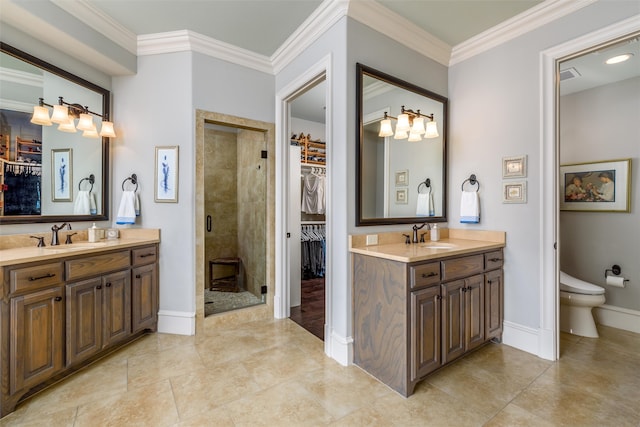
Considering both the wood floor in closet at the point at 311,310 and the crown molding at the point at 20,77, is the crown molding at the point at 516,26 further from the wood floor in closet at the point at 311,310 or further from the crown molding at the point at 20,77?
the crown molding at the point at 20,77

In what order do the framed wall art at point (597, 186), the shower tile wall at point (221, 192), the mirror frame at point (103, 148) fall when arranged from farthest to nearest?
the shower tile wall at point (221, 192), the framed wall art at point (597, 186), the mirror frame at point (103, 148)

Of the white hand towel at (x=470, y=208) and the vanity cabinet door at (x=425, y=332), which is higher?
the white hand towel at (x=470, y=208)

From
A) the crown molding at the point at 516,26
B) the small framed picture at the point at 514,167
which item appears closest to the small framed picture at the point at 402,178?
the small framed picture at the point at 514,167

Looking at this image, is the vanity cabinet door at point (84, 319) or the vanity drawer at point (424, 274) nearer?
the vanity drawer at point (424, 274)

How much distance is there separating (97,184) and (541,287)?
163 inches

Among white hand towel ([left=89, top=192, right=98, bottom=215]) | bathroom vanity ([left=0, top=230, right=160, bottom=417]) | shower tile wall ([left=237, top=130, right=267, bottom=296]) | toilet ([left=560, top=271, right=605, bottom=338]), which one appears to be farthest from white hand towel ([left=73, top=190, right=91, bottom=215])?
toilet ([left=560, top=271, right=605, bottom=338])

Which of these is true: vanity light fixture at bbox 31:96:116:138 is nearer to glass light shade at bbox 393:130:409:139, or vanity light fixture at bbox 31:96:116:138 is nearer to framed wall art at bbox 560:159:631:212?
glass light shade at bbox 393:130:409:139

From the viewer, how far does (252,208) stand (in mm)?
3838

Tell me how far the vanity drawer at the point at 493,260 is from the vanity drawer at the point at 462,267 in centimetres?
7

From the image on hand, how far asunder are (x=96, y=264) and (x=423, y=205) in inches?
114

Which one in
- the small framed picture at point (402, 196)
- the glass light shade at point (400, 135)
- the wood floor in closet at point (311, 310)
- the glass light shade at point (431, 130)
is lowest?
the wood floor in closet at point (311, 310)

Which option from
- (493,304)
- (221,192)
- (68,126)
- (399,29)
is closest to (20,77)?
(68,126)

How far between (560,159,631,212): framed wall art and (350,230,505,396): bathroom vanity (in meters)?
1.78

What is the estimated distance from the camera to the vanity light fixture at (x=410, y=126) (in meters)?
2.62
